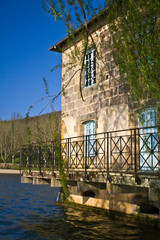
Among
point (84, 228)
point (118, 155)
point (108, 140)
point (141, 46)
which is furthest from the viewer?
point (108, 140)

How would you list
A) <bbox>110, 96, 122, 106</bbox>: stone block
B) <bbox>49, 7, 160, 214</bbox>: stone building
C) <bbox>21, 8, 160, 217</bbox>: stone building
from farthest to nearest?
1. <bbox>110, 96, 122, 106</bbox>: stone block
2. <bbox>49, 7, 160, 214</bbox>: stone building
3. <bbox>21, 8, 160, 217</bbox>: stone building

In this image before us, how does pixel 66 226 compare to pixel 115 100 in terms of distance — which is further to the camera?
pixel 115 100

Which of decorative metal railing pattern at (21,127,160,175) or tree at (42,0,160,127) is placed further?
decorative metal railing pattern at (21,127,160,175)

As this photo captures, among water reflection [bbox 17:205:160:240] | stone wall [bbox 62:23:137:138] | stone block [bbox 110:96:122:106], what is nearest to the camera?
water reflection [bbox 17:205:160:240]

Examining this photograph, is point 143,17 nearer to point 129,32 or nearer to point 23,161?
point 129,32

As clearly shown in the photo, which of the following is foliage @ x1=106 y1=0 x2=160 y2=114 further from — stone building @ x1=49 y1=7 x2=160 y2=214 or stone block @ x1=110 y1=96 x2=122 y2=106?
stone block @ x1=110 y1=96 x2=122 y2=106

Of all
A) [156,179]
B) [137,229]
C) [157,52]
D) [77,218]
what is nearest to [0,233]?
[77,218]

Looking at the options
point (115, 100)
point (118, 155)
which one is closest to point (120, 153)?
point (118, 155)

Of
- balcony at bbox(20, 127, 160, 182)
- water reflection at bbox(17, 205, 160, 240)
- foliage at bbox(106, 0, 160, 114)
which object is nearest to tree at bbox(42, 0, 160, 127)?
foliage at bbox(106, 0, 160, 114)

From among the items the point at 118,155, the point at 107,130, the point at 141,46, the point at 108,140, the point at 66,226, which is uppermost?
the point at 141,46

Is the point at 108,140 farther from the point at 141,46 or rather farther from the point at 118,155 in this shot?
the point at 141,46

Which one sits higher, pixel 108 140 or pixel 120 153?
pixel 108 140

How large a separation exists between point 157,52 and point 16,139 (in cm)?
3984

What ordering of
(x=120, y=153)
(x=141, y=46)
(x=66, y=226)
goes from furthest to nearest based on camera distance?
(x=66, y=226) → (x=120, y=153) → (x=141, y=46)
